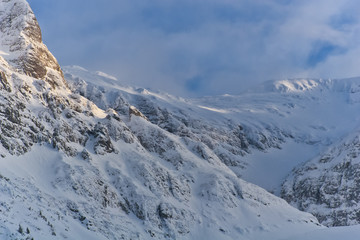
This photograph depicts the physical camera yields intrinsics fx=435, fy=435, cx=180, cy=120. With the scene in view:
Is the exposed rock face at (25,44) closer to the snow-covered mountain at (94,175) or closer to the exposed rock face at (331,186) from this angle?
the snow-covered mountain at (94,175)

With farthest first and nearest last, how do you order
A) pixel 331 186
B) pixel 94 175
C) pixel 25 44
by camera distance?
1. pixel 331 186
2. pixel 25 44
3. pixel 94 175

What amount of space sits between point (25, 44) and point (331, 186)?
348ft

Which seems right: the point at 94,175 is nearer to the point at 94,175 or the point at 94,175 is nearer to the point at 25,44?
the point at 94,175

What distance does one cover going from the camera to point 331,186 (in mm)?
147250

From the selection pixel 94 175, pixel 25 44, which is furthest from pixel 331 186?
pixel 25 44

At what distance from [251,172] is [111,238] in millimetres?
113749

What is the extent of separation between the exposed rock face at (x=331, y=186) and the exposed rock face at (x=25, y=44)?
8895 cm

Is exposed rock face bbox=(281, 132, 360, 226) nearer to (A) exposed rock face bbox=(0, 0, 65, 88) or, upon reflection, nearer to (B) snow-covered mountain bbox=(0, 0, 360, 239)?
(B) snow-covered mountain bbox=(0, 0, 360, 239)

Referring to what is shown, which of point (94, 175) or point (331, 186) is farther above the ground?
point (331, 186)

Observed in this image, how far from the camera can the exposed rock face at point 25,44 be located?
104m

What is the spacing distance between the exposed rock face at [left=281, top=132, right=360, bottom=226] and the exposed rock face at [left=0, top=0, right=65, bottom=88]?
88951 mm

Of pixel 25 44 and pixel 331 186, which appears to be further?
pixel 331 186

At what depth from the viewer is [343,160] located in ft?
517

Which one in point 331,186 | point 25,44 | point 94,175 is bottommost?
point 94,175
